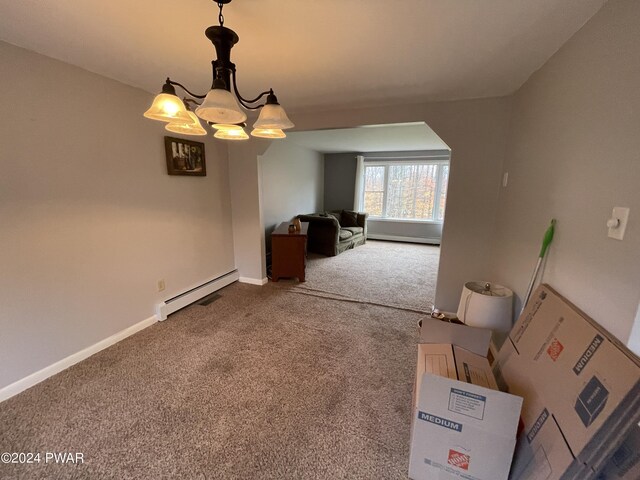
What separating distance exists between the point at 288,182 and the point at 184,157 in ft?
8.97

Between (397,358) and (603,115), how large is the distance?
1859 millimetres

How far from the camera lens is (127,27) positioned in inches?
54.6

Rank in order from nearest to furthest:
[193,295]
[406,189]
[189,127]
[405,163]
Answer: [189,127] → [193,295] → [405,163] → [406,189]

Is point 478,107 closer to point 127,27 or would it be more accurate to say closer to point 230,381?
point 127,27

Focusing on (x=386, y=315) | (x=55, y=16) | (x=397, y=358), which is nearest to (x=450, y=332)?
(x=397, y=358)

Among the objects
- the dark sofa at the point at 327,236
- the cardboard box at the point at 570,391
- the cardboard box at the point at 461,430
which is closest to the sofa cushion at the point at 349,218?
the dark sofa at the point at 327,236

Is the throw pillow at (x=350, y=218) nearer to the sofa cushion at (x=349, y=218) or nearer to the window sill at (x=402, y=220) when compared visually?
the sofa cushion at (x=349, y=218)

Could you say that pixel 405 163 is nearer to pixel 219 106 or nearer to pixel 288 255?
pixel 288 255

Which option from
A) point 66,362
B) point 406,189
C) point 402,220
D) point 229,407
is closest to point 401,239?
point 402,220

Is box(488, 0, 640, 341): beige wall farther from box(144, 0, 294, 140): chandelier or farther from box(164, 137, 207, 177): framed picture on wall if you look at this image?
box(164, 137, 207, 177): framed picture on wall

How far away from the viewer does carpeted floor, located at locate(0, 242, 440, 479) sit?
127 cm

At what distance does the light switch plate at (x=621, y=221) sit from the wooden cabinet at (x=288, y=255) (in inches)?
114

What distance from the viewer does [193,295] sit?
116 inches

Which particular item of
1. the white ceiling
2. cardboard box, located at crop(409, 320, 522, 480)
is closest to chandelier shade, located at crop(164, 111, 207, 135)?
the white ceiling
